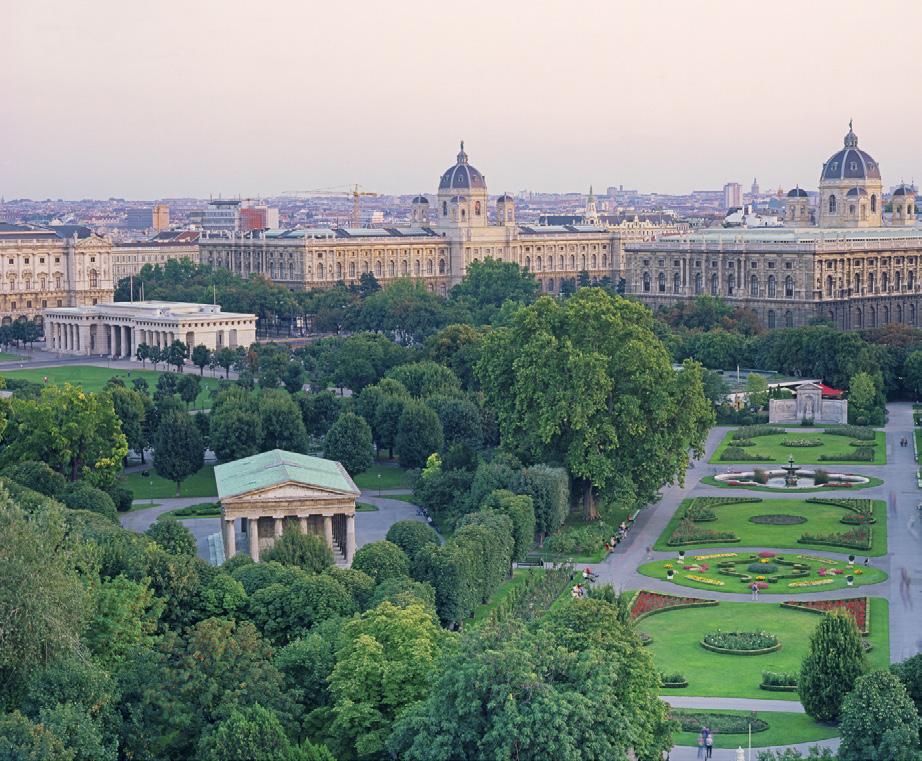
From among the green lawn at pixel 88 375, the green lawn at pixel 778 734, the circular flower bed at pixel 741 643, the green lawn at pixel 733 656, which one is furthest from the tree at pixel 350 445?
the green lawn at pixel 778 734

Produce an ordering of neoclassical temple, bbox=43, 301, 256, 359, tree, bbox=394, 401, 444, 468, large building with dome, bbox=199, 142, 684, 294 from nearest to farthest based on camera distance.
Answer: tree, bbox=394, 401, 444, 468 < neoclassical temple, bbox=43, 301, 256, 359 < large building with dome, bbox=199, 142, 684, 294

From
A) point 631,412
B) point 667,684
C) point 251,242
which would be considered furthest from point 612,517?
point 251,242

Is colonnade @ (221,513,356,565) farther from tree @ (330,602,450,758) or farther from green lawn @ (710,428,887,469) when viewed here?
green lawn @ (710,428,887,469)

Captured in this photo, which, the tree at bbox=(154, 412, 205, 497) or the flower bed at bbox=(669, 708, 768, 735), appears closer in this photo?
the flower bed at bbox=(669, 708, 768, 735)

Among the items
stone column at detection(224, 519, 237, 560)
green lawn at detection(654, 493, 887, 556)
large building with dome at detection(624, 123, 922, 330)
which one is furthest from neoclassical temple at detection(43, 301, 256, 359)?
stone column at detection(224, 519, 237, 560)

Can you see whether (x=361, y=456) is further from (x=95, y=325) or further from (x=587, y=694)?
(x=95, y=325)
